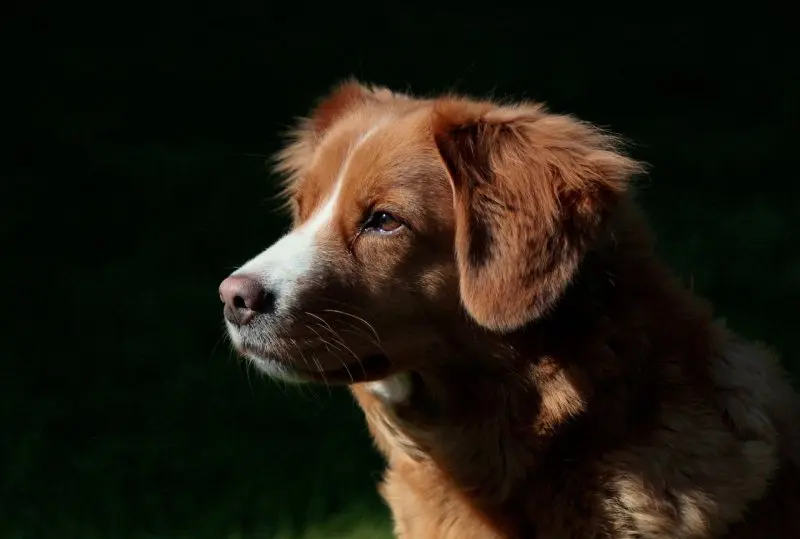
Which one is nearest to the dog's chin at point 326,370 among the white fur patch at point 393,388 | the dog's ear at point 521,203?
the white fur patch at point 393,388

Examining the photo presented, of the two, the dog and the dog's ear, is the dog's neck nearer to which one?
the dog

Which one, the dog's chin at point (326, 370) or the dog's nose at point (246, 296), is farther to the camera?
the dog's chin at point (326, 370)

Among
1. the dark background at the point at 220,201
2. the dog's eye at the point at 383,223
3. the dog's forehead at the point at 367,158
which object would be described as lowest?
the dark background at the point at 220,201

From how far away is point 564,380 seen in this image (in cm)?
320

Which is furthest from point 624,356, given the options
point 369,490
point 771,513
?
point 369,490

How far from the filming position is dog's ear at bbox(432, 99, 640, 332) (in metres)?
3.12

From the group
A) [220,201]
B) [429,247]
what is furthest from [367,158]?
[220,201]

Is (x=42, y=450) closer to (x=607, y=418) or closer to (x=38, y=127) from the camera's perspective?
(x=607, y=418)

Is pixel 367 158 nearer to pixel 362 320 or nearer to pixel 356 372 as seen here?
pixel 362 320

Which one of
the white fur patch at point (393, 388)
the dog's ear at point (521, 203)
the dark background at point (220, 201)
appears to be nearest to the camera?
the dog's ear at point (521, 203)

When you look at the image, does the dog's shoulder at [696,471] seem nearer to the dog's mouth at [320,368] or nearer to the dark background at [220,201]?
the dog's mouth at [320,368]

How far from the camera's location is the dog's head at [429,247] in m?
3.13

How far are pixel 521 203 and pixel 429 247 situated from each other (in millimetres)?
266

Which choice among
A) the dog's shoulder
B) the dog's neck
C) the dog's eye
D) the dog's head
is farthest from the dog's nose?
the dog's shoulder
